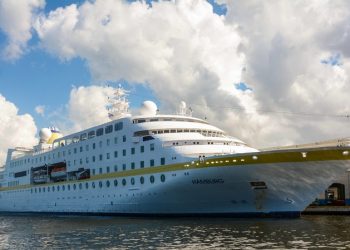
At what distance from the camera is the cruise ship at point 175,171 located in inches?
1357

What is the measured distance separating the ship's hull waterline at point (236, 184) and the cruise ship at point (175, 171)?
0.08 metres

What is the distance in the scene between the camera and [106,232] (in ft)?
103

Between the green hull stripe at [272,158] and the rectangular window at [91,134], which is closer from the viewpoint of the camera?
the green hull stripe at [272,158]

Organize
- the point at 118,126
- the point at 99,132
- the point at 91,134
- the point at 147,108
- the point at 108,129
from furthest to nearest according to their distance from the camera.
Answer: the point at 147,108
the point at 91,134
the point at 99,132
the point at 108,129
the point at 118,126

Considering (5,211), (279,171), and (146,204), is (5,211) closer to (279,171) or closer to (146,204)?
(146,204)

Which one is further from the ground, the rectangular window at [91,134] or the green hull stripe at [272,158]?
the rectangular window at [91,134]

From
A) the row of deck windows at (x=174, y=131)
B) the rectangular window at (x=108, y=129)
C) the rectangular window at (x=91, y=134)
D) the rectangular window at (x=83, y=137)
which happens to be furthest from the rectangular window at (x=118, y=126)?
the rectangular window at (x=83, y=137)

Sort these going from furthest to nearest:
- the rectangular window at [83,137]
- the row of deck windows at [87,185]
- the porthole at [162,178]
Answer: the rectangular window at [83,137] → the row of deck windows at [87,185] → the porthole at [162,178]

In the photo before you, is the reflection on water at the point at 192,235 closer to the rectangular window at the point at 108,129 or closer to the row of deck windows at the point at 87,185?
the row of deck windows at the point at 87,185

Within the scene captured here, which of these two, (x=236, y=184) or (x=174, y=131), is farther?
(x=174, y=131)

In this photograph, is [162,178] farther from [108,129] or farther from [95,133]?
[95,133]

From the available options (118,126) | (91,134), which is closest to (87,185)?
(91,134)

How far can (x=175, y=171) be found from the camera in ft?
125

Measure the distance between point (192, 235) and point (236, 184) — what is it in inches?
341
